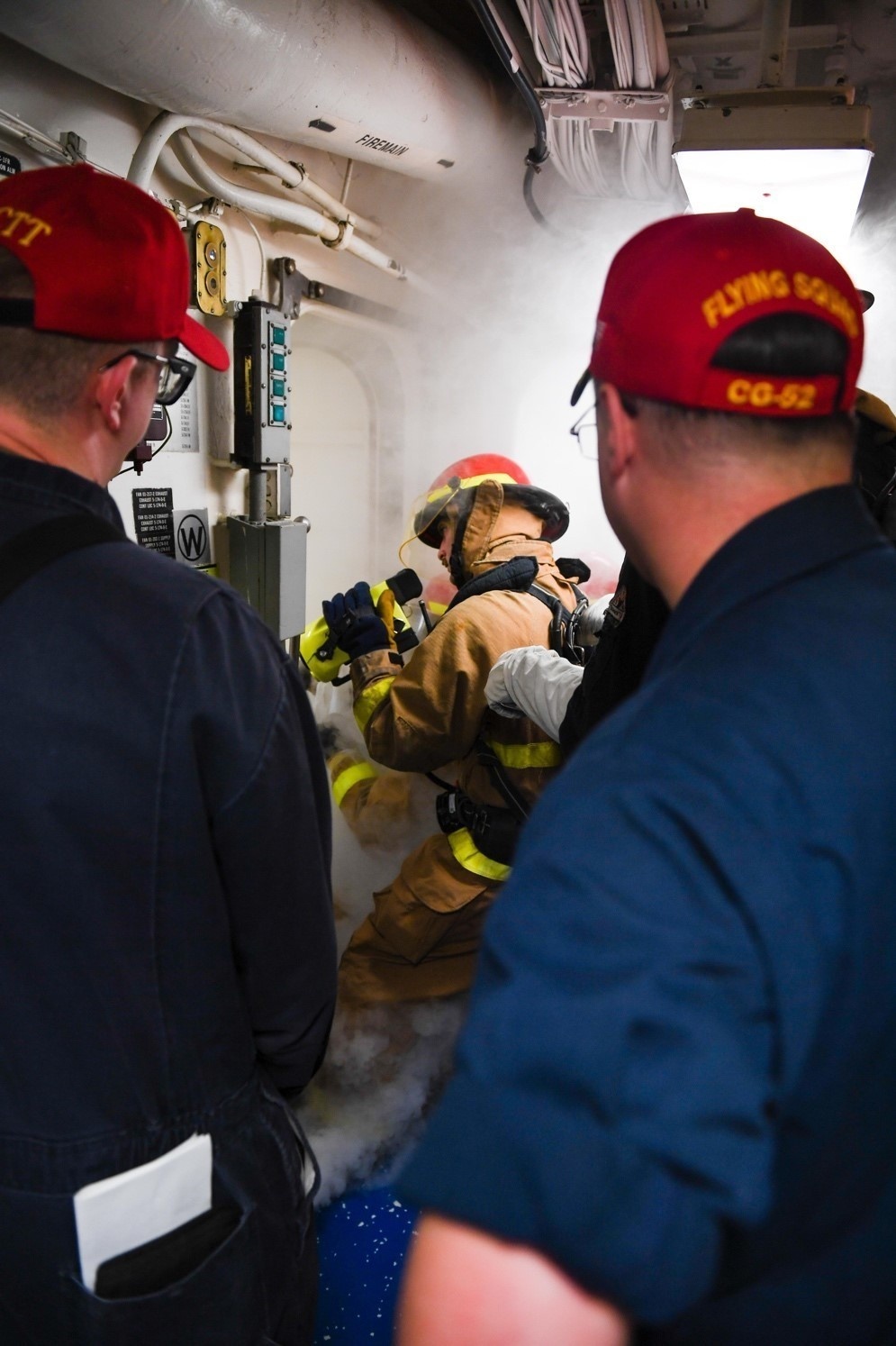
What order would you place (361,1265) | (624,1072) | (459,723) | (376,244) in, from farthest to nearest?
(376,244) < (459,723) < (361,1265) < (624,1072)

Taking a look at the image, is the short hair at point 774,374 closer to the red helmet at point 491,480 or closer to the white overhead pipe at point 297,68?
the white overhead pipe at point 297,68

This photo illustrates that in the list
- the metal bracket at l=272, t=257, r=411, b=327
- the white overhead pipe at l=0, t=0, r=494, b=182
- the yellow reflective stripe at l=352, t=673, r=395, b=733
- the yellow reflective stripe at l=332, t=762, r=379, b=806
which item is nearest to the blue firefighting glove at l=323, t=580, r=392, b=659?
the yellow reflective stripe at l=352, t=673, r=395, b=733

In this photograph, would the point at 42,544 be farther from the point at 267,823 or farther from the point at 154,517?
the point at 154,517

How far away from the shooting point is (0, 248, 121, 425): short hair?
1.18 m

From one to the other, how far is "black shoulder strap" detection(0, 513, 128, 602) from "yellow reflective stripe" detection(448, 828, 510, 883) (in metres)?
1.78

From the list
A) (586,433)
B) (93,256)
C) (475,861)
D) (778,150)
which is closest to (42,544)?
(93,256)

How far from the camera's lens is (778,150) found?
2.44 metres

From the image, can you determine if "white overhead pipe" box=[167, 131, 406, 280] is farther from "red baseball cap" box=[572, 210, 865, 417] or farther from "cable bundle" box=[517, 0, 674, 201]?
"red baseball cap" box=[572, 210, 865, 417]

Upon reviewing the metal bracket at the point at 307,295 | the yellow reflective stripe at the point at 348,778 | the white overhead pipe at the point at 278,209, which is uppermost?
the white overhead pipe at the point at 278,209

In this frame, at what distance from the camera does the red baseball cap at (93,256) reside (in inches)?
46.4

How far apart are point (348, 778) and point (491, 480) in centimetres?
120

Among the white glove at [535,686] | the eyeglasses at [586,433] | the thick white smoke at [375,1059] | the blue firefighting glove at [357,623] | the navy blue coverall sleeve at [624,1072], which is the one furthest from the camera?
the blue firefighting glove at [357,623]

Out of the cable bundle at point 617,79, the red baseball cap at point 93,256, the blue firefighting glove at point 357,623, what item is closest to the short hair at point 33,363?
the red baseball cap at point 93,256

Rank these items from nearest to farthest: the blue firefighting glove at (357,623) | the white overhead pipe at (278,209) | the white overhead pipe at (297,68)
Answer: the white overhead pipe at (297,68) → the white overhead pipe at (278,209) → the blue firefighting glove at (357,623)
